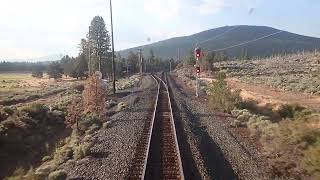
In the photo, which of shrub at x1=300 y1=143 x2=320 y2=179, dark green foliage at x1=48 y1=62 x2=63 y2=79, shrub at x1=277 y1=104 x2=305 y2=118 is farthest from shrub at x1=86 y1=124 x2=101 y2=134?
dark green foliage at x1=48 y1=62 x2=63 y2=79

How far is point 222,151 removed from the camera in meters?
18.1

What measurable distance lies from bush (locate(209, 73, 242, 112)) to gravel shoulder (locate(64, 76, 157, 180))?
19.3 feet

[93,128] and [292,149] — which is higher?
[292,149]

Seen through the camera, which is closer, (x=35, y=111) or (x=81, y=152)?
(x=81, y=152)

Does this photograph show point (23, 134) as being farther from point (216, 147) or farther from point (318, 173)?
point (318, 173)

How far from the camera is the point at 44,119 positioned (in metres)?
34.6

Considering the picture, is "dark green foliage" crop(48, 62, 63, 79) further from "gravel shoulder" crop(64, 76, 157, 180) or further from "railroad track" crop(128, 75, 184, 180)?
"railroad track" crop(128, 75, 184, 180)

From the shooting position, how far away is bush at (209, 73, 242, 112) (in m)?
31.5

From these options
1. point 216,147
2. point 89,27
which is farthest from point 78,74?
point 216,147

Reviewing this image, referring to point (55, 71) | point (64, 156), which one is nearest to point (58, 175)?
point (64, 156)

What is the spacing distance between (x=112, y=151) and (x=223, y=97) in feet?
51.0

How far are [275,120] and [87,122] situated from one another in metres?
11.8

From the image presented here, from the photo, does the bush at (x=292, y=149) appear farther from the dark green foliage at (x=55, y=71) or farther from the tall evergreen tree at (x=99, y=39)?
the dark green foliage at (x=55, y=71)

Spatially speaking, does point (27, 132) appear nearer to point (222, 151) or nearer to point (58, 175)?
point (58, 175)
